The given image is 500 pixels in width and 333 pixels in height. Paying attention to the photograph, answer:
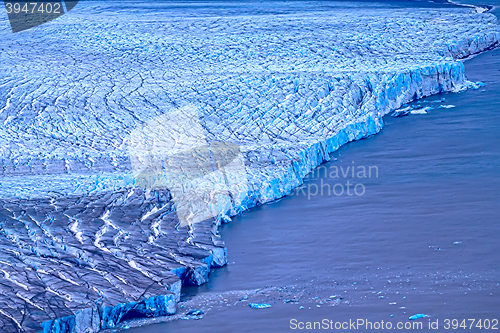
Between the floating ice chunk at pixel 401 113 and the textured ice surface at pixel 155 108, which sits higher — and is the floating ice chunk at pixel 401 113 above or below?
below

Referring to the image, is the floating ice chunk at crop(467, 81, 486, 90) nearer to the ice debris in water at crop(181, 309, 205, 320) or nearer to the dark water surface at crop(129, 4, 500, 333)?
the dark water surface at crop(129, 4, 500, 333)

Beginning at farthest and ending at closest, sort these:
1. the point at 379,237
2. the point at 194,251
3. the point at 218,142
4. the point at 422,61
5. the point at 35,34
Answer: the point at 35,34 → the point at 422,61 → the point at 218,142 → the point at 379,237 → the point at 194,251

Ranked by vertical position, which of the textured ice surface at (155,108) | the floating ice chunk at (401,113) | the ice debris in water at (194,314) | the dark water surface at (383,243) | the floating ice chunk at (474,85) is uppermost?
the textured ice surface at (155,108)

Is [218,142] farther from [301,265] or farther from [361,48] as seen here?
[361,48]

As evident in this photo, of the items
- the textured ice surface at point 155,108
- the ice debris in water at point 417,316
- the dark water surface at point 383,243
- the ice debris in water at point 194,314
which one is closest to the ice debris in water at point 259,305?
the dark water surface at point 383,243

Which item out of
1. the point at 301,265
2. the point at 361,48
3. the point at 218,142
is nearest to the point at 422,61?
the point at 361,48

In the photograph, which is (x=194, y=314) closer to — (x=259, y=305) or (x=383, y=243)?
(x=259, y=305)

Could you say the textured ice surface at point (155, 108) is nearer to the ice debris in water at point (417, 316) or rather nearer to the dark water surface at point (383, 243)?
the dark water surface at point (383, 243)
